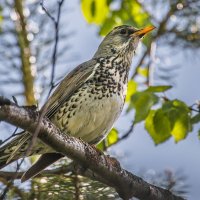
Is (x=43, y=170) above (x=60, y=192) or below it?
above

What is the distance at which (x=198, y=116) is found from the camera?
15.6 feet

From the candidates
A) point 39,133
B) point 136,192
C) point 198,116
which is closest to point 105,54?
point 198,116

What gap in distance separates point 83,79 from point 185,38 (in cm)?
199

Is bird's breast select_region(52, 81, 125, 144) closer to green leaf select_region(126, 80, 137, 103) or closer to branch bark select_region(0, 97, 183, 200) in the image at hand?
green leaf select_region(126, 80, 137, 103)

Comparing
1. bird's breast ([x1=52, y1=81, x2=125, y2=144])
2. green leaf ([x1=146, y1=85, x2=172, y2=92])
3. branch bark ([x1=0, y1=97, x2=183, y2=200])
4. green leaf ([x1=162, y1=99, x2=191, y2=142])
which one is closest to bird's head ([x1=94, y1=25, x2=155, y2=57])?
bird's breast ([x1=52, y1=81, x2=125, y2=144])

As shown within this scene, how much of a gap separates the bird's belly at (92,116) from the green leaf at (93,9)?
1.41 meters

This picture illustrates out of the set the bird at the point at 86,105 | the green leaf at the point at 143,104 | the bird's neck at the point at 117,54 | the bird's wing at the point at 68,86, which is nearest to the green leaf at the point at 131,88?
the bird at the point at 86,105

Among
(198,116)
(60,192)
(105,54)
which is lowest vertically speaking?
(60,192)

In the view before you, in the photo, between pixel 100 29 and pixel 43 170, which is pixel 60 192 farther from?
pixel 100 29

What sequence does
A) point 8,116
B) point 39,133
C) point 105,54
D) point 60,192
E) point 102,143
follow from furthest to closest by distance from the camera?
point 105,54 < point 102,143 < point 60,192 < point 39,133 < point 8,116

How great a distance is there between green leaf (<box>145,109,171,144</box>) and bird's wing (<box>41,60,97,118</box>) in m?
0.63

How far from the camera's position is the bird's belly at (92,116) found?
5.05 m

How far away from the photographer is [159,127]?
479 cm

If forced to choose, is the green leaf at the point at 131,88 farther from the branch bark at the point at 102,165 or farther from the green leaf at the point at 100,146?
the branch bark at the point at 102,165
